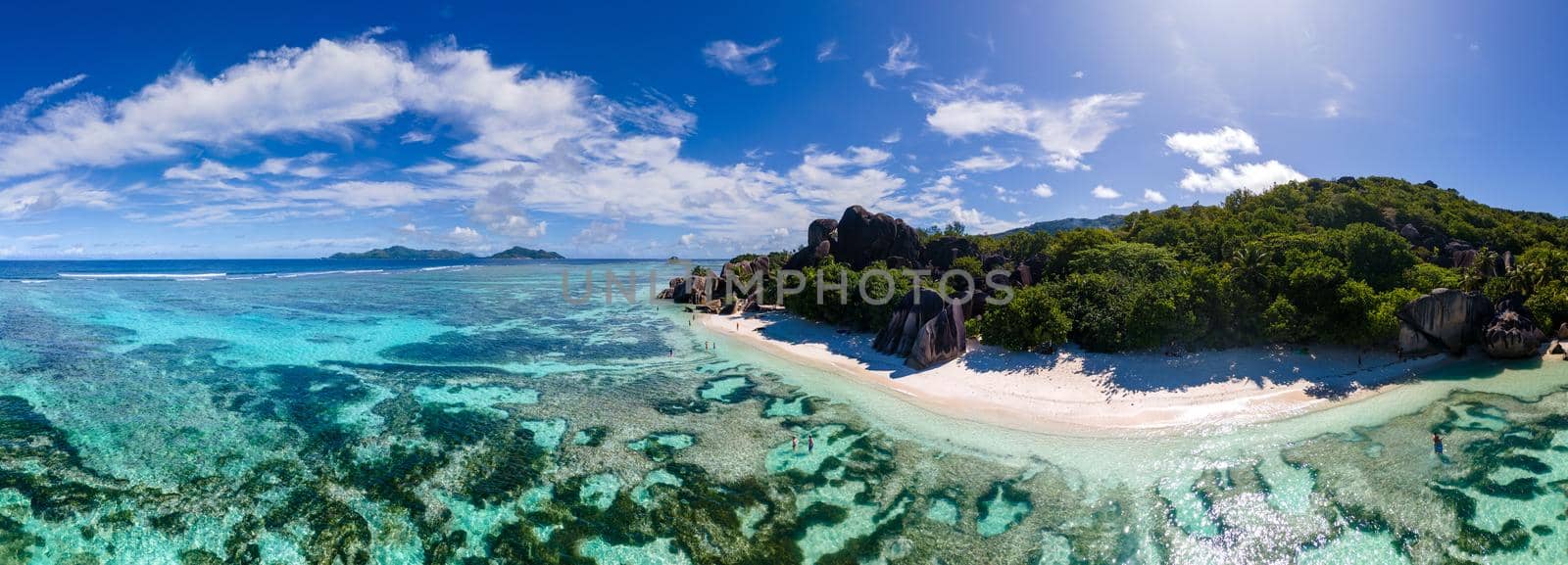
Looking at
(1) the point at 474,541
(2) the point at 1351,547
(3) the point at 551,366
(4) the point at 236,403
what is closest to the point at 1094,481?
(2) the point at 1351,547

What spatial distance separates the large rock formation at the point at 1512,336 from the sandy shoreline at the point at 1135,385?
1.91 m

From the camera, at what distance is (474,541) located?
16.4m

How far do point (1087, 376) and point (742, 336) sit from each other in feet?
84.0

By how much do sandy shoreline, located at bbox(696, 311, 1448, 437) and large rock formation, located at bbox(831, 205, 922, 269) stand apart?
29.7 m

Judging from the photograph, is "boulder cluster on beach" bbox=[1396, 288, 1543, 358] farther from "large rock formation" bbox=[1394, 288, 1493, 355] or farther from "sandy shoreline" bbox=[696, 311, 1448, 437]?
"sandy shoreline" bbox=[696, 311, 1448, 437]

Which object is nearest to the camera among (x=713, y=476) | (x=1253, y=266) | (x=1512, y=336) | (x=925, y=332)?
(x=713, y=476)

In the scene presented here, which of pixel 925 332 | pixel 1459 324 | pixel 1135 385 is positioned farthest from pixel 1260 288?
pixel 925 332

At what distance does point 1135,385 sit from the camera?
27812 millimetres

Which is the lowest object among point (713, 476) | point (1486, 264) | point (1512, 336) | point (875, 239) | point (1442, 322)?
point (713, 476)

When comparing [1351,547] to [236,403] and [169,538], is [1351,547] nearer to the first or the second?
[169,538]

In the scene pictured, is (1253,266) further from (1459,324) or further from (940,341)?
(940,341)

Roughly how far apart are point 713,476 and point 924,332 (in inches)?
680

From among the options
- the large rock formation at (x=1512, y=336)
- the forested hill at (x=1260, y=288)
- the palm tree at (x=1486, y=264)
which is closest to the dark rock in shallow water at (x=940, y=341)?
the forested hill at (x=1260, y=288)

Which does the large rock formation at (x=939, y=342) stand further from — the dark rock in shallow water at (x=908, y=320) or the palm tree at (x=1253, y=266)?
the palm tree at (x=1253, y=266)
